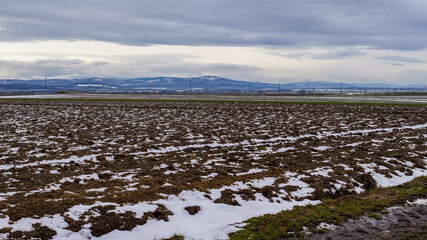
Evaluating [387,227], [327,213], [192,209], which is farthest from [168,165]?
[387,227]

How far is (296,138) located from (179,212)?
14156 millimetres

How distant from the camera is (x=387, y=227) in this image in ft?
30.1

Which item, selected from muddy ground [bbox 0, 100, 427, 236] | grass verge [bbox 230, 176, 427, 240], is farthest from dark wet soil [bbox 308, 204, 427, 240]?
muddy ground [bbox 0, 100, 427, 236]

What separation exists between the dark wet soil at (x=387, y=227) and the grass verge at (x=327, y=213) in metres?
0.25

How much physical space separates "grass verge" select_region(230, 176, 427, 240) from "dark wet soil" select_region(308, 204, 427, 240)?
0.83 ft

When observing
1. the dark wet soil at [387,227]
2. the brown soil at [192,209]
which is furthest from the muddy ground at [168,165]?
the dark wet soil at [387,227]

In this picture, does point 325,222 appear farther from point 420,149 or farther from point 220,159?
point 420,149

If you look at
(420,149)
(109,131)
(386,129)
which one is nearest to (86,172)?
(109,131)

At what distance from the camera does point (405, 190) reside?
12.2 m

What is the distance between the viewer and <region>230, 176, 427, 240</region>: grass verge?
28.6 ft

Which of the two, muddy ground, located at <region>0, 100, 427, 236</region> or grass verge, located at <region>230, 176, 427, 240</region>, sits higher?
muddy ground, located at <region>0, 100, 427, 236</region>

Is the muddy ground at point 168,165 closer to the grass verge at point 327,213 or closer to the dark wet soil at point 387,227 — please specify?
the grass verge at point 327,213

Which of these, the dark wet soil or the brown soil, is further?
the brown soil

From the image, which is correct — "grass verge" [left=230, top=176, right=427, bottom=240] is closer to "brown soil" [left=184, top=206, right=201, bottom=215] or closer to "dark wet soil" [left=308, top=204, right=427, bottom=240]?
"dark wet soil" [left=308, top=204, right=427, bottom=240]
